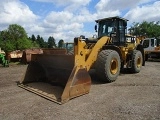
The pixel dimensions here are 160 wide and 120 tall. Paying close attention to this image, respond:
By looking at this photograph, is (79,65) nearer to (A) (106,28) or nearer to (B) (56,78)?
(B) (56,78)

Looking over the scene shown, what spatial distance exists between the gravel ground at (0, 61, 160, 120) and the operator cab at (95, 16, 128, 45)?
2885 millimetres

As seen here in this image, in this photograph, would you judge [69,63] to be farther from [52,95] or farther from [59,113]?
[59,113]

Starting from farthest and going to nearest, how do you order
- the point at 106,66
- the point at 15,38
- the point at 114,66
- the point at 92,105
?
the point at 15,38
the point at 114,66
the point at 106,66
the point at 92,105

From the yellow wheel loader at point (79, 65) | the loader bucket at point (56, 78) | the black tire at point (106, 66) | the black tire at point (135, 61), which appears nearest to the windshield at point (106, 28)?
the yellow wheel loader at point (79, 65)

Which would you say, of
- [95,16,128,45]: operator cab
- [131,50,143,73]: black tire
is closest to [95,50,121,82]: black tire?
[95,16,128,45]: operator cab

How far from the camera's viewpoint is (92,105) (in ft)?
17.3

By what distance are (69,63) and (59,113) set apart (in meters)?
2.34

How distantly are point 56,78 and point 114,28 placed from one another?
352cm

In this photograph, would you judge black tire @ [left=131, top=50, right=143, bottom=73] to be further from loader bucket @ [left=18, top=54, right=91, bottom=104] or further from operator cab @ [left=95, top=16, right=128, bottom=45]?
loader bucket @ [left=18, top=54, right=91, bottom=104]

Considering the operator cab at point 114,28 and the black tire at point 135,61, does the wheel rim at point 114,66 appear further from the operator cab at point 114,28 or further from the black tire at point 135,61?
the black tire at point 135,61

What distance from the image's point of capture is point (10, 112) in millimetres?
4859

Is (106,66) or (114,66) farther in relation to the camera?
(114,66)

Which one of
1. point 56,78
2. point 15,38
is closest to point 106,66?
point 56,78

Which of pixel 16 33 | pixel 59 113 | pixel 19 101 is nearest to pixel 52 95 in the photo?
pixel 19 101
